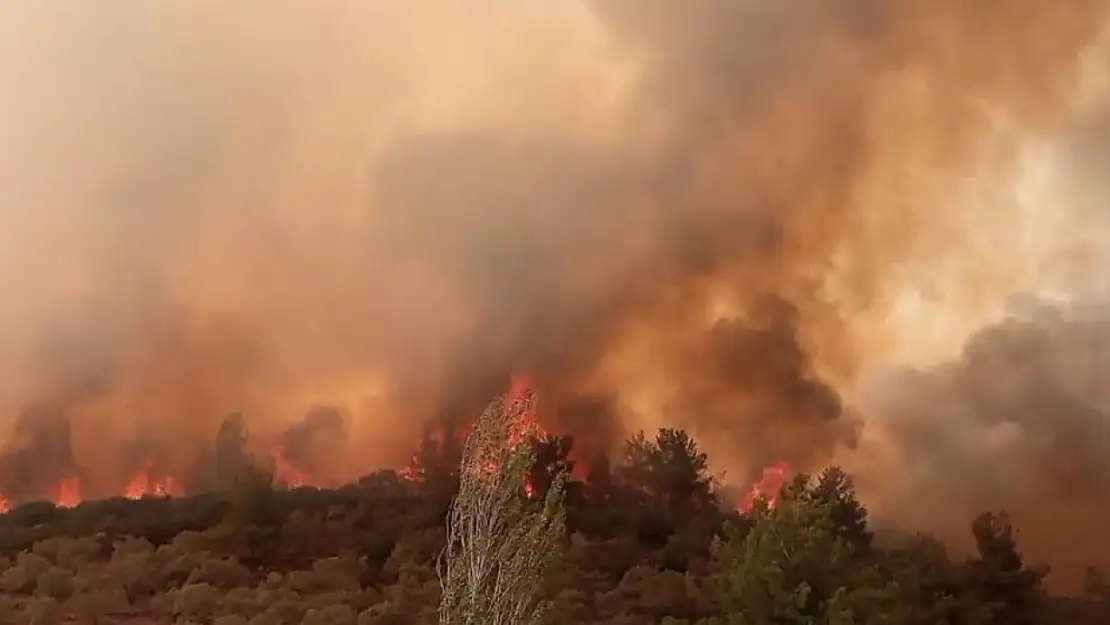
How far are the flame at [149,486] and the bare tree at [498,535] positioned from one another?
25.5 meters

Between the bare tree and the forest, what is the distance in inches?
1.4

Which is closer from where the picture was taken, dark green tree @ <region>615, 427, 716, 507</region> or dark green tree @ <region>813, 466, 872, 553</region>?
dark green tree @ <region>813, 466, 872, 553</region>

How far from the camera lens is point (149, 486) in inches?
1549

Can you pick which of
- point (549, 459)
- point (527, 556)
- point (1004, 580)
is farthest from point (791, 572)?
point (549, 459)

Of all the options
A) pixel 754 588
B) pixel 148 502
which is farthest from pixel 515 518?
pixel 148 502

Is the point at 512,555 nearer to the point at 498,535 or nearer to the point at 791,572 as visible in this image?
the point at 498,535

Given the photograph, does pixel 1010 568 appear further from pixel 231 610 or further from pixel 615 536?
pixel 231 610

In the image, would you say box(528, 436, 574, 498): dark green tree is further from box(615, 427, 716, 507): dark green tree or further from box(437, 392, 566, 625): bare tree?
box(437, 392, 566, 625): bare tree

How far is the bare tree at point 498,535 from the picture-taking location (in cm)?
1593

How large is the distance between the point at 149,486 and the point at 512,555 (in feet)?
91.8

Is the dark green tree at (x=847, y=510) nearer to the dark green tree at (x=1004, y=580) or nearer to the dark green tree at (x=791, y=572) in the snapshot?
the dark green tree at (x=1004, y=580)

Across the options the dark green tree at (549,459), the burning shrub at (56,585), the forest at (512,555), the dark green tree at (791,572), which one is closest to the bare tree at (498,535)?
the forest at (512,555)

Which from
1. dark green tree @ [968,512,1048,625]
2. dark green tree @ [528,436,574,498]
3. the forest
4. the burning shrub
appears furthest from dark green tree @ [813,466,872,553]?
the burning shrub

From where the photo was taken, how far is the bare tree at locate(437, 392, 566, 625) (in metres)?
15.9
